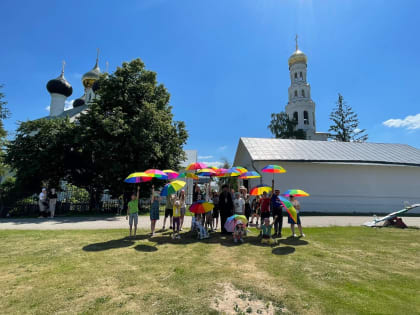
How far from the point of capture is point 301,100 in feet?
150

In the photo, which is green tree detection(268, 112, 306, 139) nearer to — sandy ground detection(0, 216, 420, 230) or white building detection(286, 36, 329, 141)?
white building detection(286, 36, 329, 141)

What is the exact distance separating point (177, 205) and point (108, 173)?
9217 mm

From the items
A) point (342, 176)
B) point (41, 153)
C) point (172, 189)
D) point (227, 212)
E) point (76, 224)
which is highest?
point (41, 153)

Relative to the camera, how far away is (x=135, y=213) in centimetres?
795

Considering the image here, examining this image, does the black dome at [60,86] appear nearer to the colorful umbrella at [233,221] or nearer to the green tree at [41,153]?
the green tree at [41,153]

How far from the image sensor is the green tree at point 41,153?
580 inches

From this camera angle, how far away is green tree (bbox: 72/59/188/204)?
14828mm

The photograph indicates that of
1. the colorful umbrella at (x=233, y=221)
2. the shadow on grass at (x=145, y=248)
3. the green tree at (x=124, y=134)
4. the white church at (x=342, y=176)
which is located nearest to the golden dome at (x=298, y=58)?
the white church at (x=342, y=176)

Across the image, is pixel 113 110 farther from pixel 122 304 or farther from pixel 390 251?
pixel 390 251

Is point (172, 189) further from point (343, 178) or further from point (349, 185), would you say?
point (349, 185)

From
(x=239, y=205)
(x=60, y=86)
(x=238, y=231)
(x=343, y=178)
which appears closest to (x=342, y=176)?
(x=343, y=178)

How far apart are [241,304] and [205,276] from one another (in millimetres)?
1175

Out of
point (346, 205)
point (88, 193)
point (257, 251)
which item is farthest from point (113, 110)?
point (346, 205)

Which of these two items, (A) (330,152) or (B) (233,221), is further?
(A) (330,152)
